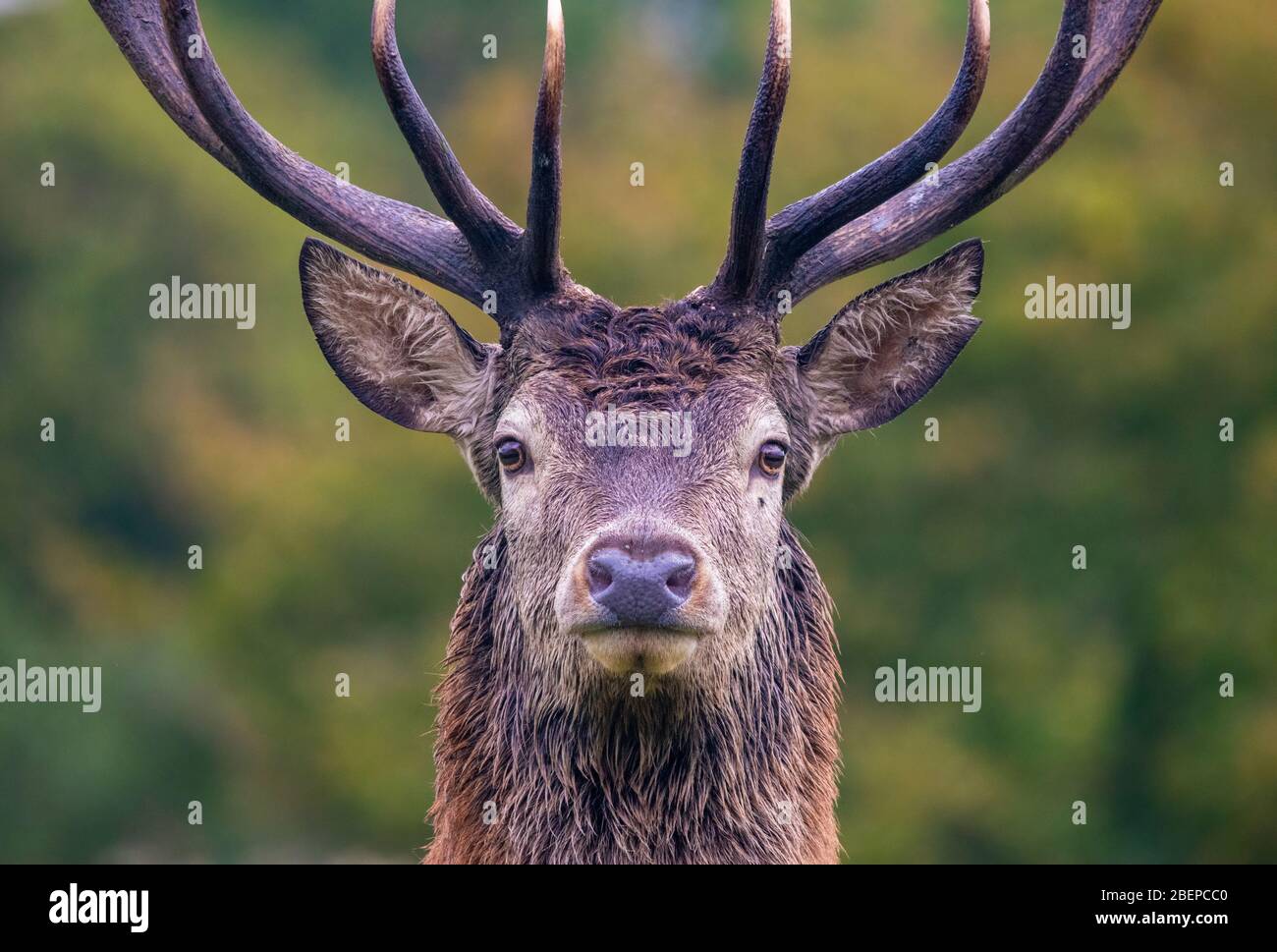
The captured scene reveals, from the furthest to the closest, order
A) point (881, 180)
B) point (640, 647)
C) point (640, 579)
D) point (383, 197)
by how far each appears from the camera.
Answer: point (383, 197) < point (881, 180) < point (640, 647) < point (640, 579)

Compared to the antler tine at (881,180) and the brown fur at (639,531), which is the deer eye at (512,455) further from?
the antler tine at (881,180)

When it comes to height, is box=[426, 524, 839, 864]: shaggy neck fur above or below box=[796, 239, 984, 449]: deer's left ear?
below

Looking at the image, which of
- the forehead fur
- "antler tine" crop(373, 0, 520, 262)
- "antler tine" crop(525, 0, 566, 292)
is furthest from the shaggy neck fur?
"antler tine" crop(373, 0, 520, 262)

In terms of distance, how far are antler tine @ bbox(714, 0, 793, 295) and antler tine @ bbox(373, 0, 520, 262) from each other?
3.10 feet

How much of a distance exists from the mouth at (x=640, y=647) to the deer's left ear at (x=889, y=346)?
157 centimetres

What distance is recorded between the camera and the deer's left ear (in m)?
8.62

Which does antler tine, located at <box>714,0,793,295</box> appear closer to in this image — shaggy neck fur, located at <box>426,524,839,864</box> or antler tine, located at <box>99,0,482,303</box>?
antler tine, located at <box>99,0,482,303</box>

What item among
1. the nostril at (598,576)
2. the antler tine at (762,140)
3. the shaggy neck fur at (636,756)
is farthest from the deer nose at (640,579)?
the antler tine at (762,140)

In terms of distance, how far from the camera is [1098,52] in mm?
9000

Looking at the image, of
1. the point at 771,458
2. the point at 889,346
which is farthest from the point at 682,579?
the point at 889,346

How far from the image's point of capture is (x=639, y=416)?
25.9 ft

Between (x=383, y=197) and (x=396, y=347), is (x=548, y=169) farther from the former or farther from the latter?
(x=396, y=347)

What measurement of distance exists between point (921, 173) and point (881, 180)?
18 centimetres
